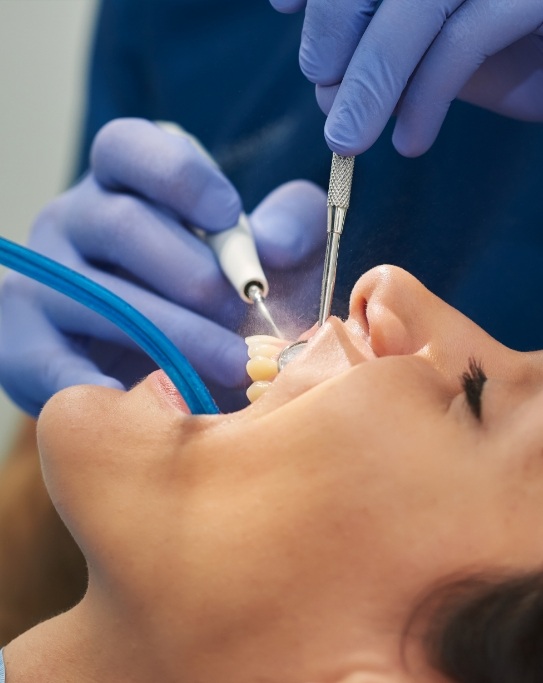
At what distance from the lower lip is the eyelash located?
325 mm

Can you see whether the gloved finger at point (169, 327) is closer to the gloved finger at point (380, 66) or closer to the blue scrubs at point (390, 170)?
the blue scrubs at point (390, 170)

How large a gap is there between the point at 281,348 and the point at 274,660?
0.41 metres

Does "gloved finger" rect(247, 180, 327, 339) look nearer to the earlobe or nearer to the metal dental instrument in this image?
the metal dental instrument

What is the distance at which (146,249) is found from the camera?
4.38ft

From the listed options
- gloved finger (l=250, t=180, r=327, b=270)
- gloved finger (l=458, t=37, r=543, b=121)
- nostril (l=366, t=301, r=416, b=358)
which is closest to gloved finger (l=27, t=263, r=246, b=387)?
gloved finger (l=250, t=180, r=327, b=270)

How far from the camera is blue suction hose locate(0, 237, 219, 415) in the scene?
3.19 ft

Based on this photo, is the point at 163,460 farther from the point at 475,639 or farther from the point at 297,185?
the point at 297,185

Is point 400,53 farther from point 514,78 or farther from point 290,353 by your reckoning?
point 290,353

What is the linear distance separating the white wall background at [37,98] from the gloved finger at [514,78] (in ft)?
2.87

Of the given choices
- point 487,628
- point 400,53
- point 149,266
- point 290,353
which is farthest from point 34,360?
point 487,628

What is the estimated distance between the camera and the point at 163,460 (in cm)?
89

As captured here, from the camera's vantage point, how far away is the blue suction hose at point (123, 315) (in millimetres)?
971

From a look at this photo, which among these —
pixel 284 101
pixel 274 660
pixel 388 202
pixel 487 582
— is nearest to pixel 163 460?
pixel 274 660

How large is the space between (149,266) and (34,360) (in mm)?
246
